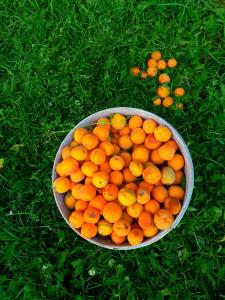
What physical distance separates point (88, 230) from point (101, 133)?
→ 2.15ft

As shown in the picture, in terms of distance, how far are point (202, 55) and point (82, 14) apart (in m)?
1.12

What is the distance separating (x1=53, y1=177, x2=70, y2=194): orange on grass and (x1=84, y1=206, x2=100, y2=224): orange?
0.22 m

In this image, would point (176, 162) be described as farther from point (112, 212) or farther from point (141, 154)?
point (112, 212)

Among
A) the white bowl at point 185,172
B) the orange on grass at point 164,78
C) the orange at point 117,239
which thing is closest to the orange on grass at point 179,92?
the orange on grass at point 164,78

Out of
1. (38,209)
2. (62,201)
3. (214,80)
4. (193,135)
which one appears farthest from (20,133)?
(214,80)

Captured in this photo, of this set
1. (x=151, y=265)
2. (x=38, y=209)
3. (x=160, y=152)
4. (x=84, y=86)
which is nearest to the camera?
(x=160, y=152)

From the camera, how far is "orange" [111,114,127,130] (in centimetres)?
277

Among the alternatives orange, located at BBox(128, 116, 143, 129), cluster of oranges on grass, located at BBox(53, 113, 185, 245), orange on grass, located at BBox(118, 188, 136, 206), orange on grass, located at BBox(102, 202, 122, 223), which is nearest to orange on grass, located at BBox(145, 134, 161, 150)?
cluster of oranges on grass, located at BBox(53, 113, 185, 245)

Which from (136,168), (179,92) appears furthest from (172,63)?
(136,168)

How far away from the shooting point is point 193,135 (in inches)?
125

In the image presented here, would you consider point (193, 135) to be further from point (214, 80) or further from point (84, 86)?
point (84, 86)

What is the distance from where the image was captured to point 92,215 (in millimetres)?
2541

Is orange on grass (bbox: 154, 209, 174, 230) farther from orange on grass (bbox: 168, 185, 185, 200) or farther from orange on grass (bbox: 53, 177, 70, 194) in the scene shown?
orange on grass (bbox: 53, 177, 70, 194)

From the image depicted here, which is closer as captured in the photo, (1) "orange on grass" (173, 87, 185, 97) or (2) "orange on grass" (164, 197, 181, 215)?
(2) "orange on grass" (164, 197, 181, 215)
